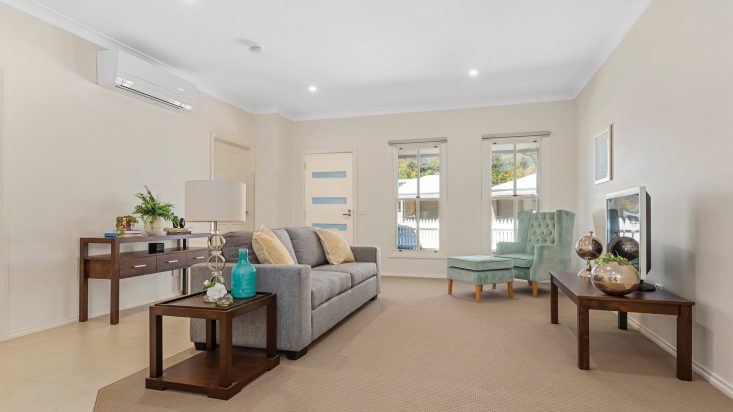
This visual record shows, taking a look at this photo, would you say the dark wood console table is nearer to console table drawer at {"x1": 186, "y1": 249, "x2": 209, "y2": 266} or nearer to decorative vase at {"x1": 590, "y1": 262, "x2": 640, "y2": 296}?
console table drawer at {"x1": 186, "y1": 249, "x2": 209, "y2": 266}

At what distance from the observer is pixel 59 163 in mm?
3629

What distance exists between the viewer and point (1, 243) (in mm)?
3197

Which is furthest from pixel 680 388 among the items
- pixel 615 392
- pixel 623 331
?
pixel 623 331

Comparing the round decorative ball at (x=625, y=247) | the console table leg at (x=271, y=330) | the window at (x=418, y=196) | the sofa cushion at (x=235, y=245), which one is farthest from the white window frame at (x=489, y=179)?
the console table leg at (x=271, y=330)

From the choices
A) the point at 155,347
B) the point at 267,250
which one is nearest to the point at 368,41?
the point at 267,250

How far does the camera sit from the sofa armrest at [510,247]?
5.52 m

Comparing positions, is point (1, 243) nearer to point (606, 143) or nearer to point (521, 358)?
point (521, 358)

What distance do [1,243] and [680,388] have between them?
4.58m

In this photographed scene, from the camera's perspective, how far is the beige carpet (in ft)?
6.89

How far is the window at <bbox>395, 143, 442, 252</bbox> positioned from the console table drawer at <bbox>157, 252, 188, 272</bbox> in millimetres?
3236

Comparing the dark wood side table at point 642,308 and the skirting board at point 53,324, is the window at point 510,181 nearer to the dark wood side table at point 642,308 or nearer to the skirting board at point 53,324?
the dark wood side table at point 642,308

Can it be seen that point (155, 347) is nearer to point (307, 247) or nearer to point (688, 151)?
point (307, 247)

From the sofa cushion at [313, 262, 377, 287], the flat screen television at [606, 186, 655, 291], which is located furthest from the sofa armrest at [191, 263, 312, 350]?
the flat screen television at [606, 186, 655, 291]

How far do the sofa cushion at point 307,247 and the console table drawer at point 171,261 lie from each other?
124 cm
